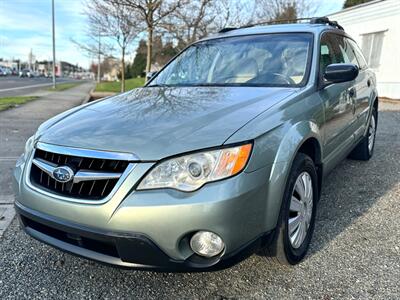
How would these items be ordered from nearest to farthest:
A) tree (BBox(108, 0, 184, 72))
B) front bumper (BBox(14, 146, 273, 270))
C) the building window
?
front bumper (BBox(14, 146, 273, 270))
tree (BBox(108, 0, 184, 72))
the building window

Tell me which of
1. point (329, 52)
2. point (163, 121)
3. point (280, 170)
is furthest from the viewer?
point (329, 52)

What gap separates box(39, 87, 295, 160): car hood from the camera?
2.03 m

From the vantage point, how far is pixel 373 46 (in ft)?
A: 48.6

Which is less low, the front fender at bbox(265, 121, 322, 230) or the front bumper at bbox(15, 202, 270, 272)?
the front fender at bbox(265, 121, 322, 230)

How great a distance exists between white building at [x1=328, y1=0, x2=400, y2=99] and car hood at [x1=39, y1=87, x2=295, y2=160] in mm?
13229

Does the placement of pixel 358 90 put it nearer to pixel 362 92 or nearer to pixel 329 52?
pixel 362 92

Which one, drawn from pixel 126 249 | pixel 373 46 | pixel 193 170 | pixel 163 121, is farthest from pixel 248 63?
pixel 373 46

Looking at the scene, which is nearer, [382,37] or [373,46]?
[382,37]

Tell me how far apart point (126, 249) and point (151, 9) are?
1264cm

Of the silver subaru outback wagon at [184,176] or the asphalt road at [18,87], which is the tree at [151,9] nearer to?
the asphalt road at [18,87]

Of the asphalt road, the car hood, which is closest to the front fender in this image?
the car hood

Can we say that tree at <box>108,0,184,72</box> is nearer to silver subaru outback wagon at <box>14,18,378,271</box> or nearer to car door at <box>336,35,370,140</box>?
car door at <box>336,35,370,140</box>

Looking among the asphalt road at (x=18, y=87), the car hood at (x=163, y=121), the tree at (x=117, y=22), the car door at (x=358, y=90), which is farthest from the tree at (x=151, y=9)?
the car hood at (x=163, y=121)

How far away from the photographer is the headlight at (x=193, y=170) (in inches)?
76.5
